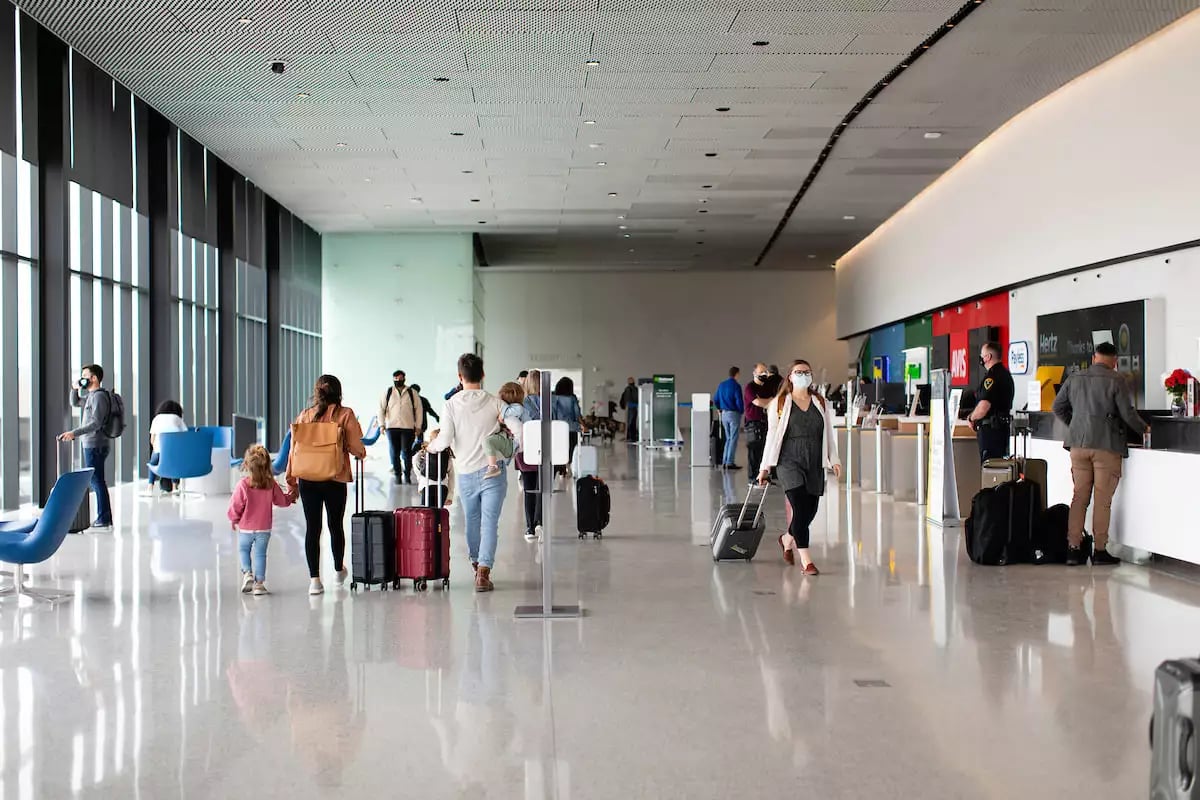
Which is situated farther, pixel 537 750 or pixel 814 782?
pixel 537 750

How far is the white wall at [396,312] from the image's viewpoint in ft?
89.8

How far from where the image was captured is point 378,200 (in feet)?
74.6

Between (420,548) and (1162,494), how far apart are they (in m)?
5.35

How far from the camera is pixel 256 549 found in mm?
7840

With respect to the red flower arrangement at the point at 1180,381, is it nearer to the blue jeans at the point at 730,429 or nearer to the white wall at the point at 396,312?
the blue jeans at the point at 730,429

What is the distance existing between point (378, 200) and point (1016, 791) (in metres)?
20.4

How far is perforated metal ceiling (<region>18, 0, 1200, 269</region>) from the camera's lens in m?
11.5

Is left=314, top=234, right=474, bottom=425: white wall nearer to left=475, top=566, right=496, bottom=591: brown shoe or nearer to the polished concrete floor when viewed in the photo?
the polished concrete floor

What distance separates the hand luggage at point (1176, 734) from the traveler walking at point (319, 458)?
5723 mm

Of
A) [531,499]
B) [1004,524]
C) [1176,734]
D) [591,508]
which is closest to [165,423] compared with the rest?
[531,499]

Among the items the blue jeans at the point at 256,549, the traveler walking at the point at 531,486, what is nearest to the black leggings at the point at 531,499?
the traveler walking at the point at 531,486

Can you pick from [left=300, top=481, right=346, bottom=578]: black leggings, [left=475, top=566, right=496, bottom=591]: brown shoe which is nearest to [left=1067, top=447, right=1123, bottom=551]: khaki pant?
[left=475, top=566, right=496, bottom=591]: brown shoe

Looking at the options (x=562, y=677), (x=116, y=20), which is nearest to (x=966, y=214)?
(x=116, y=20)

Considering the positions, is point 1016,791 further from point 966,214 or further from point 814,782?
point 966,214
